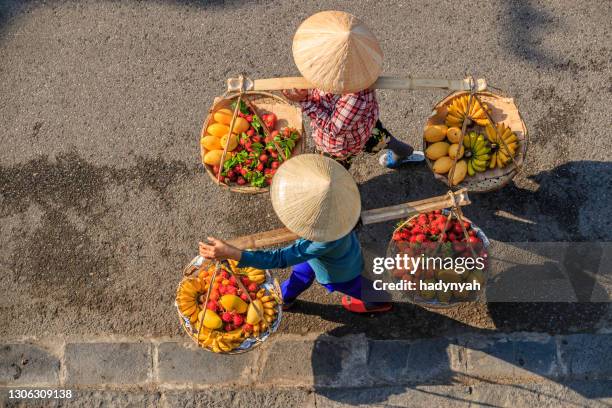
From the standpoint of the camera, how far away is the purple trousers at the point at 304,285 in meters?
4.11

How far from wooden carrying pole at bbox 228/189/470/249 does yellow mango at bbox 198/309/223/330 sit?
28.6 inches

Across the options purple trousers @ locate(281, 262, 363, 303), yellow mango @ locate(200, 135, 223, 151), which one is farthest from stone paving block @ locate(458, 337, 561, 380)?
yellow mango @ locate(200, 135, 223, 151)

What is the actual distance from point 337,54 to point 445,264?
178cm

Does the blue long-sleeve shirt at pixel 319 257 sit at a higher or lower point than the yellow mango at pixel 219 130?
lower

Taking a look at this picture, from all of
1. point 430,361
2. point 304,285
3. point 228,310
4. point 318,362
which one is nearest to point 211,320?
point 228,310

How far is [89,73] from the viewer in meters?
5.47

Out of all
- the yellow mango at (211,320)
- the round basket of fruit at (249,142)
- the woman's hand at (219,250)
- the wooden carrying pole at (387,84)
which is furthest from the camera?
the round basket of fruit at (249,142)

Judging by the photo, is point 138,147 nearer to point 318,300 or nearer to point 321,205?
point 318,300

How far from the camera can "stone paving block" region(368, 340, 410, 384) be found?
4570 millimetres

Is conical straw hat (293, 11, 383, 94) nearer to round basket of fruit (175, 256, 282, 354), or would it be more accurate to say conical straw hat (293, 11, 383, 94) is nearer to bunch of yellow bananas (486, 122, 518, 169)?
bunch of yellow bananas (486, 122, 518, 169)

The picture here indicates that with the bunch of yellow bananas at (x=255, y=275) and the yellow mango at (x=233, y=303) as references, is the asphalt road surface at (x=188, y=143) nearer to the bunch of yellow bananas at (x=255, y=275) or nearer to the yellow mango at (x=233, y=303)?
the bunch of yellow bananas at (x=255, y=275)

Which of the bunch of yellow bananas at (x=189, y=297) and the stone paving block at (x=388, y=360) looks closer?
the bunch of yellow bananas at (x=189, y=297)

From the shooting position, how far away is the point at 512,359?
4547mm

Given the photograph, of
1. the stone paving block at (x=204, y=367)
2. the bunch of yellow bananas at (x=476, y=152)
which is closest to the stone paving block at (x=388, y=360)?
the stone paving block at (x=204, y=367)
